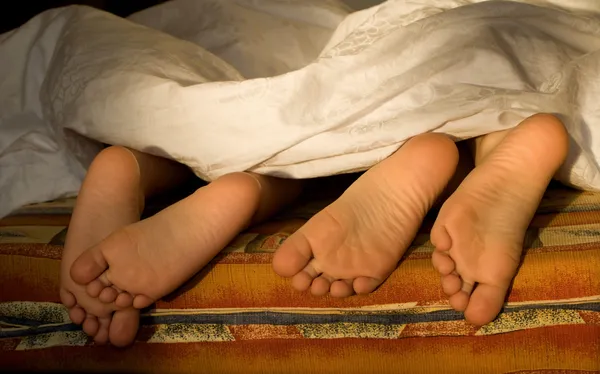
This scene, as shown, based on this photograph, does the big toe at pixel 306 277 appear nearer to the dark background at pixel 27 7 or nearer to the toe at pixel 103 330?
the toe at pixel 103 330

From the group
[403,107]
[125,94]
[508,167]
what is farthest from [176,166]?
[508,167]

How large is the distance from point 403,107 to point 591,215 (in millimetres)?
229

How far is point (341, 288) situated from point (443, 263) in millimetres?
100

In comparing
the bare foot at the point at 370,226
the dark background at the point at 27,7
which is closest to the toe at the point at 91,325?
the bare foot at the point at 370,226

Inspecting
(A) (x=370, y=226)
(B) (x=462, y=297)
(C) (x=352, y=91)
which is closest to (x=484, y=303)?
(B) (x=462, y=297)

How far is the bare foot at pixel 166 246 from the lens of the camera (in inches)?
29.6

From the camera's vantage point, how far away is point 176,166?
0.98 meters

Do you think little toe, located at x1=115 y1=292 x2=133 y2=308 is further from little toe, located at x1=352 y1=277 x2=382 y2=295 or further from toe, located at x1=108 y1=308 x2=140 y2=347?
little toe, located at x1=352 y1=277 x2=382 y2=295

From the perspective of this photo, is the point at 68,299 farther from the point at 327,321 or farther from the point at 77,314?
the point at 327,321

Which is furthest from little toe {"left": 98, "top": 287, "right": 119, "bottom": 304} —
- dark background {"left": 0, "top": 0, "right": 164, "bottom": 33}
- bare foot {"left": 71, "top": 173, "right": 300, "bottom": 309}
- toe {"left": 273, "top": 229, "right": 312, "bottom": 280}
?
dark background {"left": 0, "top": 0, "right": 164, "bottom": 33}

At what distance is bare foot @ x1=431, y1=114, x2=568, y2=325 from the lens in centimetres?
71

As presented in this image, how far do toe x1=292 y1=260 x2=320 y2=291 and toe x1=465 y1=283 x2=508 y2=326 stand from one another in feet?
0.49

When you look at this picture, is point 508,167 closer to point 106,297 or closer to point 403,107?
point 403,107

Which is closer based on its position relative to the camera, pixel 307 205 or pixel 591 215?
pixel 591 215
